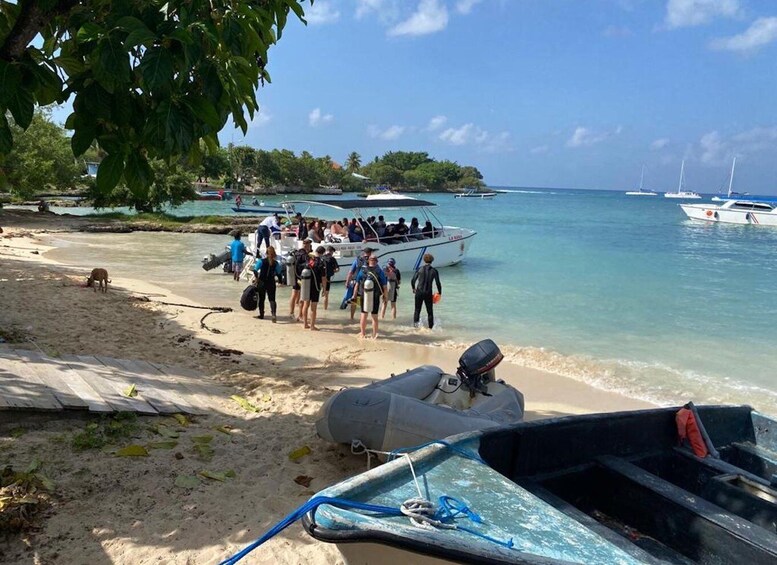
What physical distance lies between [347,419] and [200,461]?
133 centimetres

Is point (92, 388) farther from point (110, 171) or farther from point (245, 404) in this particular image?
point (110, 171)

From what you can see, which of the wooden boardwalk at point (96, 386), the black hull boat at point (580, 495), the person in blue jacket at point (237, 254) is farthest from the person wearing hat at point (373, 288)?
the black hull boat at point (580, 495)

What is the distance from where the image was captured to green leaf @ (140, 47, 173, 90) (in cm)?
231

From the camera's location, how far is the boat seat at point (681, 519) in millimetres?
3025

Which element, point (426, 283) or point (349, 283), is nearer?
point (426, 283)

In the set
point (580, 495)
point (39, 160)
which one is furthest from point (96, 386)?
point (39, 160)

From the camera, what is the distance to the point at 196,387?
707cm

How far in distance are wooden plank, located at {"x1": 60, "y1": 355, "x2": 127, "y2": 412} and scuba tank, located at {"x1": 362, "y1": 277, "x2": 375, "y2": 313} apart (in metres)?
5.25

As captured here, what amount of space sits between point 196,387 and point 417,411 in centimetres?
329

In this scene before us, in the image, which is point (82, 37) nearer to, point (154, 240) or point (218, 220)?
point (154, 240)

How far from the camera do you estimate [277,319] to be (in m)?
12.6

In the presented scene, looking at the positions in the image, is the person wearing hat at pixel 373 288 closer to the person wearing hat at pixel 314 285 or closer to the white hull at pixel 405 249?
the person wearing hat at pixel 314 285

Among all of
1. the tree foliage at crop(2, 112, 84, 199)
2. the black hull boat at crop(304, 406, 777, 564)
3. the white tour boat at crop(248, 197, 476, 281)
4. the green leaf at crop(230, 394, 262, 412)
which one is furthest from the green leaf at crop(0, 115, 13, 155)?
the tree foliage at crop(2, 112, 84, 199)

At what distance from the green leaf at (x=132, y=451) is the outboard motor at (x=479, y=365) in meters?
3.06
